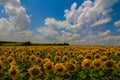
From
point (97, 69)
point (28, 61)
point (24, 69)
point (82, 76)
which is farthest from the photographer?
point (28, 61)

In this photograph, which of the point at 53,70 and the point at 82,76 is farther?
the point at 53,70

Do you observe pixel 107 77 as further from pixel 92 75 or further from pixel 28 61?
pixel 28 61

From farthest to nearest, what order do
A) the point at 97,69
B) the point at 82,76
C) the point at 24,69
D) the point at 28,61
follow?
the point at 28,61 < the point at 24,69 < the point at 97,69 < the point at 82,76

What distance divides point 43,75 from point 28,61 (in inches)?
157

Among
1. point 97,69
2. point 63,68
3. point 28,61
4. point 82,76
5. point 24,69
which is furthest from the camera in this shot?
point 28,61

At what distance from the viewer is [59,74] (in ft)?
33.3

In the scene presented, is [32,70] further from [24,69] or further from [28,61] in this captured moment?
[28,61]

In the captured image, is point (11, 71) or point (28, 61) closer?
point (11, 71)

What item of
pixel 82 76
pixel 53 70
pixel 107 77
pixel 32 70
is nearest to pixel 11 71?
pixel 32 70

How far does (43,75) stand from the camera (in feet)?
33.6

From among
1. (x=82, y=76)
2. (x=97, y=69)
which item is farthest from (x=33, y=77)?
(x=97, y=69)

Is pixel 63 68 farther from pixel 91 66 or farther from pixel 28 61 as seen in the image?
pixel 28 61

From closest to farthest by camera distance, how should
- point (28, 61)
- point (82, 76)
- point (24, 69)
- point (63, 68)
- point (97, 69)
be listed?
point (82, 76)
point (63, 68)
point (97, 69)
point (24, 69)
point (28, 61)

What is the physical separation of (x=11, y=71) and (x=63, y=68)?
1844 millimetres
